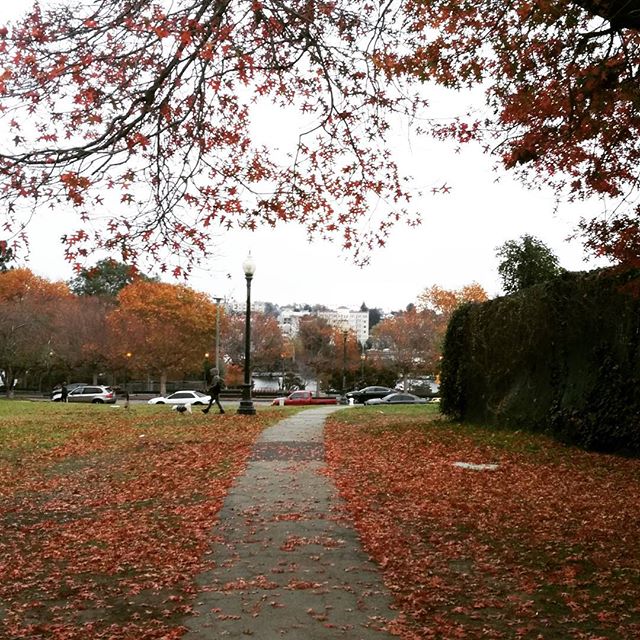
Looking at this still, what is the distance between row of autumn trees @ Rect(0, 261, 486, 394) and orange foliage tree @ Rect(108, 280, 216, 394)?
0.24 feet

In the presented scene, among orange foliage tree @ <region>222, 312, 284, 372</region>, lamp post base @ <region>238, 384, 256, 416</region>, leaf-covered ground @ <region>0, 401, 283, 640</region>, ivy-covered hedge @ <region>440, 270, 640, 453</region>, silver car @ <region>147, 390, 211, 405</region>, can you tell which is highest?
orange foliage tree @ <region>222, 312, 284, 372</region>

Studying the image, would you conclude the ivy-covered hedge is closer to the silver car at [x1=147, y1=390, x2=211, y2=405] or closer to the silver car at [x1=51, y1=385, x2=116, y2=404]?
the silver car at [x1=147, y1=390, x2=211, y2=405]

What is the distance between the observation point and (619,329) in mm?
11461

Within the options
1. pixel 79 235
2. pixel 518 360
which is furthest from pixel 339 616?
pixel 518 360

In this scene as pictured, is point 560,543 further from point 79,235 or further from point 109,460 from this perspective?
point 109,460

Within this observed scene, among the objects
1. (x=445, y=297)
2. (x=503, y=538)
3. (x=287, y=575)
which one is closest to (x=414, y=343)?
(x=445, y=297)

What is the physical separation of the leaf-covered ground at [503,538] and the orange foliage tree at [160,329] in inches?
1609

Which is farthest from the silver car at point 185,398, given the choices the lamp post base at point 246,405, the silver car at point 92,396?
the lamp post base at point 246,405

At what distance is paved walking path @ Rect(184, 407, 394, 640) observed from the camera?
3.99 metres

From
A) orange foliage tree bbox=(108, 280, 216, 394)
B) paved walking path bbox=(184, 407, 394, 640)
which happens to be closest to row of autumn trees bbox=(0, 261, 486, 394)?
orange foliage tree bbox=(108, 280, 216, 394)

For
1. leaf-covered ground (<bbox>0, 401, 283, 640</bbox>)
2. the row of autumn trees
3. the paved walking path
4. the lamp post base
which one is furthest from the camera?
the row of autumn trees

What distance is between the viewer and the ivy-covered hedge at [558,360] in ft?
36.9

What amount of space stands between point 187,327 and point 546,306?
40.6 metres

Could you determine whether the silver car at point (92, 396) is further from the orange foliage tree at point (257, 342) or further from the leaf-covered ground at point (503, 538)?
the leaf-covered ground at point (503, 538)
